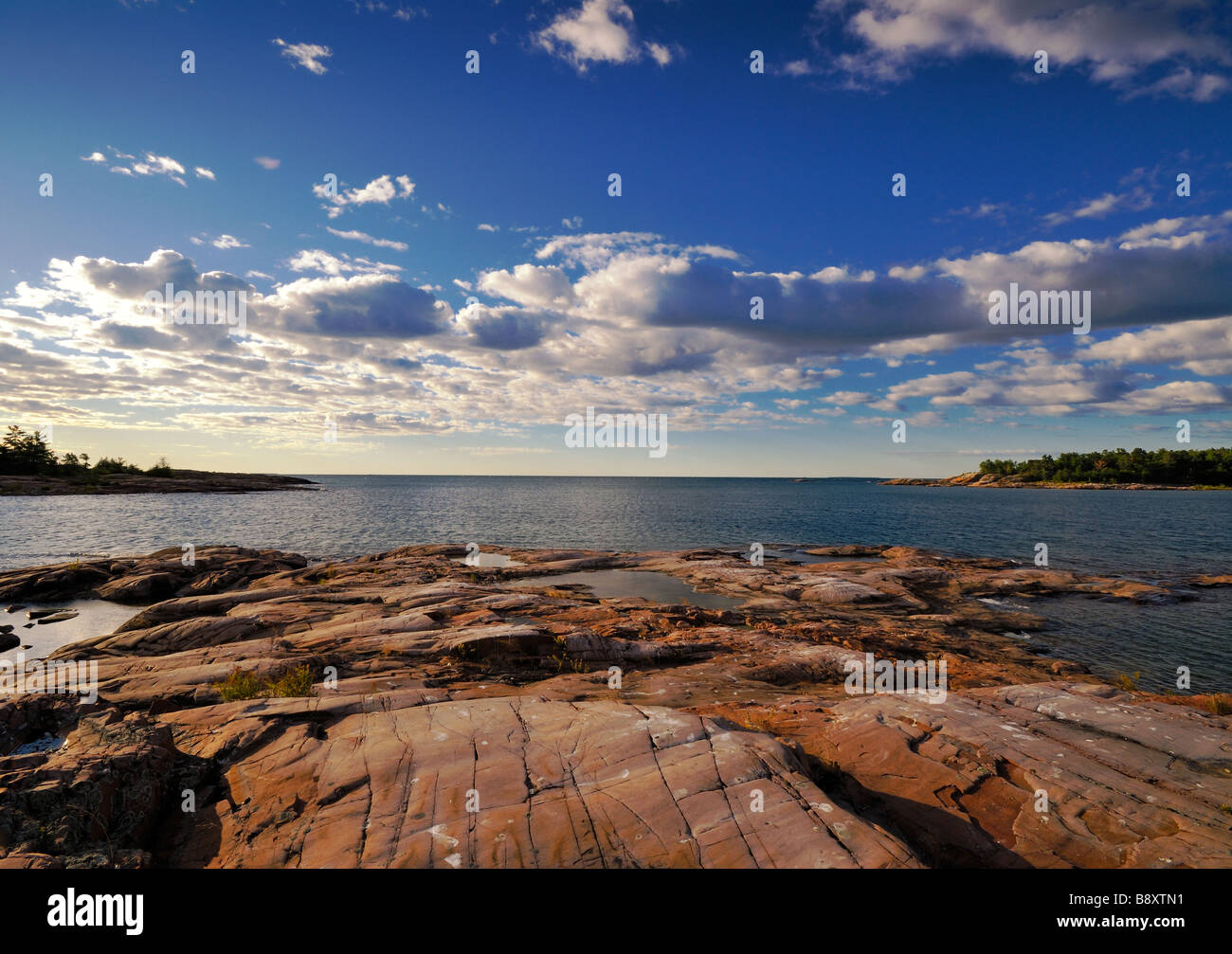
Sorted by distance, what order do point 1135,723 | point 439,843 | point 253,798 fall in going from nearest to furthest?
point 439,843, point 253,798, point 1135,723

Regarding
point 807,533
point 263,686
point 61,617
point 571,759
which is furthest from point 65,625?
point 807,533

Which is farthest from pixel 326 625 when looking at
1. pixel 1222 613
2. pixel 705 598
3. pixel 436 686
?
pixel 1222 613

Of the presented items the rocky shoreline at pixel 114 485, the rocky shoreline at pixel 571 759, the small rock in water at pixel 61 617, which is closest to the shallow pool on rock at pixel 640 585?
the rocky shoreline at pixel 571 759

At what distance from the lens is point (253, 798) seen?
8.87 meters

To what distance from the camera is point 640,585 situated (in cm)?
3678

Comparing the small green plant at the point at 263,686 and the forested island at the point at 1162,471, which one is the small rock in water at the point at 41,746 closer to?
the small green plant at the point at 263,686

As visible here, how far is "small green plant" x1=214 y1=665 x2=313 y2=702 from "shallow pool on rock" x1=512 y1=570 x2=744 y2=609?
61.2 feet

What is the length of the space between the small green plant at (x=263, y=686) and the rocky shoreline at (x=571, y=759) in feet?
0.44

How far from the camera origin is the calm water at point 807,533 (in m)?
27.1

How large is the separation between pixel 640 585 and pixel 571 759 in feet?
90.2

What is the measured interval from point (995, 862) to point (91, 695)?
2157 cm
